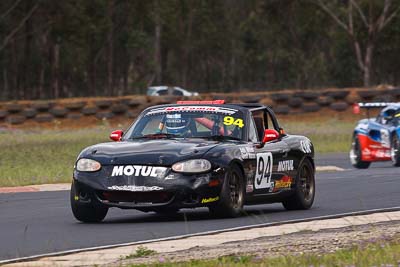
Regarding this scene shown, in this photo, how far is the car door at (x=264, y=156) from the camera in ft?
44.8

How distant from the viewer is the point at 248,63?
282ft

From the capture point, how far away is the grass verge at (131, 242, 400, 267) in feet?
28.0

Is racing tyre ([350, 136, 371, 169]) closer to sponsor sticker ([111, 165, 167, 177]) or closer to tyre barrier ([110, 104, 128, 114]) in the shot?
sponsor sticker ([111, 165, 167, 177])

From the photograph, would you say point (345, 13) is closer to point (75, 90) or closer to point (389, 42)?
point (389, 42)

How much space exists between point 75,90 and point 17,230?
68.1 meters

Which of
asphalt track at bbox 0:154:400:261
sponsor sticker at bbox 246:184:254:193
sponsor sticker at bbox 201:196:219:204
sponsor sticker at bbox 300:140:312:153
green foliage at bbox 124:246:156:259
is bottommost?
asphalt track at bbox 0:154:400:261

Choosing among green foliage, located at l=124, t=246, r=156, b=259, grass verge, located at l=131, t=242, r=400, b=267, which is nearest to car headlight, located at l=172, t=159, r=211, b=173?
green foliage, located at l=124, t=246, r=156, b=259

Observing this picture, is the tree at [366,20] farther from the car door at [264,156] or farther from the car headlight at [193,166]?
the car headlight at [193,166]

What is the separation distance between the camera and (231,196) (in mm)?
12883

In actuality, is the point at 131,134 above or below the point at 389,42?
above

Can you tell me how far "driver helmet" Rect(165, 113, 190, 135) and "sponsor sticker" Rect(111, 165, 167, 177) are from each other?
3.91 feet

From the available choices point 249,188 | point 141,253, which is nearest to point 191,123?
point 249,188

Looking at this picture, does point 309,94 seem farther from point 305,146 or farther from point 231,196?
point 231,196

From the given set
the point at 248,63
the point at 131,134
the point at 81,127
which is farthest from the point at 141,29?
the point at 131,134
